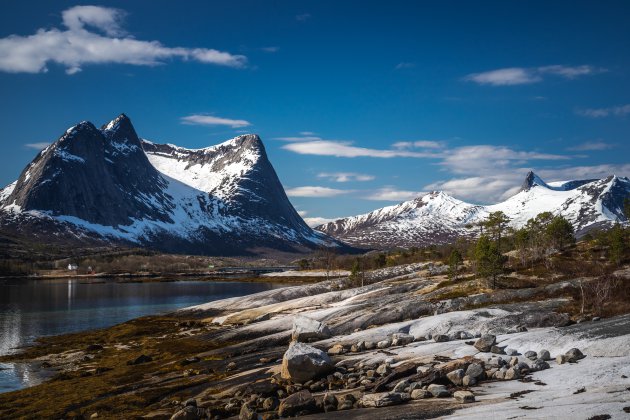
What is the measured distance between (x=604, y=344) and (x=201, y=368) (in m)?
36.8

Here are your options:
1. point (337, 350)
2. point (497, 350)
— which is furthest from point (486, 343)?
point (337, 350)

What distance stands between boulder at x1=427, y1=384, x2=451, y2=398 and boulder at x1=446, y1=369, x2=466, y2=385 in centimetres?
172

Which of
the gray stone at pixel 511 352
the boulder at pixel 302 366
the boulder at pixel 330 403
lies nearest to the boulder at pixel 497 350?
the gray stone at pixel 511 352

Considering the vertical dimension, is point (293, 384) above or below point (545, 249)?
below

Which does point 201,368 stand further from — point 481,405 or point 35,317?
point 35,317

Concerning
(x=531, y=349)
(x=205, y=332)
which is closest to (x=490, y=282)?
(x=531, y=349)

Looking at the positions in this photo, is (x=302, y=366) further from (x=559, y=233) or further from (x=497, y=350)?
(x=559, y=233)

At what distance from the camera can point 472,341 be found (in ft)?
152

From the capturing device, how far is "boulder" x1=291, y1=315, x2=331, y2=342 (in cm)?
Answer: 6041

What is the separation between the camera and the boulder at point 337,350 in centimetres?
5103

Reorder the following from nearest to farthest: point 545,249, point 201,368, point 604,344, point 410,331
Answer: point 604,344
point 201,368
point 410,331
point 545,249

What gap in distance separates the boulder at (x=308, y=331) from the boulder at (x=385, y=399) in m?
28.1

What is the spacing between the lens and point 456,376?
111 feet

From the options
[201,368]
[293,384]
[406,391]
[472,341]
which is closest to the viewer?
[406,391]
